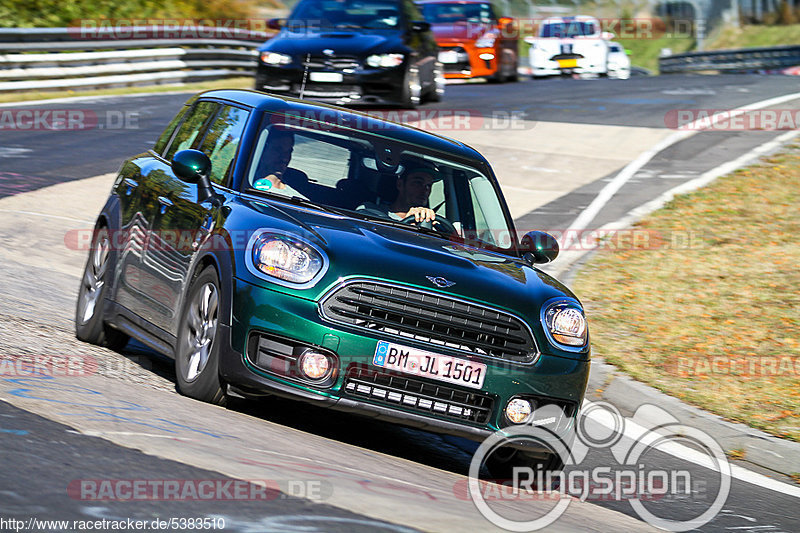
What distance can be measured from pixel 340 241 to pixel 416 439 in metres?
1.43

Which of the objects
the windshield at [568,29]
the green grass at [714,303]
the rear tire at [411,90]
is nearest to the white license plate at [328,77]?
the rear tire at [411,90]

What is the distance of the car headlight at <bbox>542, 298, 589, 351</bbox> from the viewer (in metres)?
6.15

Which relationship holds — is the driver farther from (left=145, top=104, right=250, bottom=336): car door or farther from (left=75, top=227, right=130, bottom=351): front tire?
(left=75, top=227, right=130, bottom=351): front tire

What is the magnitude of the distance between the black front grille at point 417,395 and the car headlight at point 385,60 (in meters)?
13.3

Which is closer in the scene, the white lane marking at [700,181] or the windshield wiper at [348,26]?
the white lane marking at [700,181]

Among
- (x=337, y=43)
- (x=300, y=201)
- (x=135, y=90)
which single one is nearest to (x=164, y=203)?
(x=300, y=201)

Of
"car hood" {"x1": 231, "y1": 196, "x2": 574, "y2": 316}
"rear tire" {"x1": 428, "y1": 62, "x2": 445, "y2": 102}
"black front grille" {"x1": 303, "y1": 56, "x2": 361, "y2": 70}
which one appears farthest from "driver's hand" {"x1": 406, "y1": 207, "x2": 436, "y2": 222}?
"rear tire" {"x1": 428, "y1": 62, "x2": 445, "y2": 102}

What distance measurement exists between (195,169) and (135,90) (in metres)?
18.0

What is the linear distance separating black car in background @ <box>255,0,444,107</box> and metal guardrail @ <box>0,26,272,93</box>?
11.0ft

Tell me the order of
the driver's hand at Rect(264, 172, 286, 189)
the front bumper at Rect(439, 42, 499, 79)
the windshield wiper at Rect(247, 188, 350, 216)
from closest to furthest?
the windshield wiper at Rect(247, 188, 350, 216)
the driver's hand at Rect(264, 172, 286, 189)
the front bumper at Rect(439, 42, 499, 79)

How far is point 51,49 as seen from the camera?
22172 mm

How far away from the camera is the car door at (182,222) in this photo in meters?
6.47

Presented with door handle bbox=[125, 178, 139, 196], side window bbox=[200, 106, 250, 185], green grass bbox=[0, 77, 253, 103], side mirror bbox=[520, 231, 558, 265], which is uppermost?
side window bbox=[200, 106, 250, 185]

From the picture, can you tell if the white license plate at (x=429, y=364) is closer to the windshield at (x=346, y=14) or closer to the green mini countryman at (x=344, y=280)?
the green mini countryman at (x=344, y=280)
